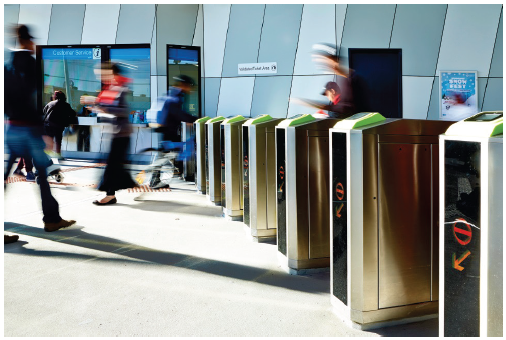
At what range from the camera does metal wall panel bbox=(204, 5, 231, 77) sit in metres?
12.1

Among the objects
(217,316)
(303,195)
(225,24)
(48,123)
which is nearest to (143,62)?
(225,24)

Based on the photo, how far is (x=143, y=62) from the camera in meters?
12.2

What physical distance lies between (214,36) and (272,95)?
7.02 ft

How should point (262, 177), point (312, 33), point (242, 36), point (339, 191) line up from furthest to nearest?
point (242, 36)
point (312, 33)
point (262, 177)
point (339, 191)

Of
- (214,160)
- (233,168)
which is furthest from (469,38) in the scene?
(233,168)

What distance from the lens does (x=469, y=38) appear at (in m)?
10.8

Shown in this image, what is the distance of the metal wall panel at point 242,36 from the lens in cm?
1178

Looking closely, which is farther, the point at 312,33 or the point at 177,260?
the point at 312,33

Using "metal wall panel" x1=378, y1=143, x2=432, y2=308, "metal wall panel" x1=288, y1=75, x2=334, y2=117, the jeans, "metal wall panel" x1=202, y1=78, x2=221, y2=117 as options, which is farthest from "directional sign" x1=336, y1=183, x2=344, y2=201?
"metal wall panel" x1=202, y1=78, x2=221, y2=117

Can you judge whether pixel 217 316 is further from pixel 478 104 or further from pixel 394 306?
pixel 478 104

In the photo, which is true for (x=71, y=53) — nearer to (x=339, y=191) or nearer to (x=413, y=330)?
(x=339, y=191)

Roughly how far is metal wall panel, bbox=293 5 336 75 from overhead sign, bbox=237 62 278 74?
0.54 m

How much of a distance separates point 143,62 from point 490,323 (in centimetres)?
1118

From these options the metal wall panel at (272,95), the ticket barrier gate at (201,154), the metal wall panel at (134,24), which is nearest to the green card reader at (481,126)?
the ticket barrier gate at (201,154)
